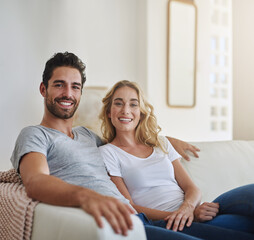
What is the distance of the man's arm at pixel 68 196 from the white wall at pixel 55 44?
1665mm

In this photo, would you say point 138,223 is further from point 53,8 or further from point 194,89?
point 194,89

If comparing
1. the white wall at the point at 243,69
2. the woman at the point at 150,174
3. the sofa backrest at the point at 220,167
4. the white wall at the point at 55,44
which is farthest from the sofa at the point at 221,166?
the white wall at the point at 55,44

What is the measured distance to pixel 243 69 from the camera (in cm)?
302

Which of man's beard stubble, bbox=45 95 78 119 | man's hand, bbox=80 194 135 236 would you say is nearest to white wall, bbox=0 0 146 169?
man's beard stubble, bbox=45 95 78 119

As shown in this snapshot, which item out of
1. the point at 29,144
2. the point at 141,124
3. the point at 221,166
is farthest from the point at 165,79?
the point at 29,144

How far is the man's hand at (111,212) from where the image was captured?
2.99 feet

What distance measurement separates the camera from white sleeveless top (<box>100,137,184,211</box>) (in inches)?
63.8

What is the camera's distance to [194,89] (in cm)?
412

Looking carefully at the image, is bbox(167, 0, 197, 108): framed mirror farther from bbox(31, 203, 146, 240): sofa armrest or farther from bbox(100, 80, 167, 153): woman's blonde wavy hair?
bbox(31, 203, 146, 240): sofa armrest

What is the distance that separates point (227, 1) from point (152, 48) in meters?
1.81

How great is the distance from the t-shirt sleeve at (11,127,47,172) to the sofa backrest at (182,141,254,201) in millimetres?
897

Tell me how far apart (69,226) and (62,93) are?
778mm

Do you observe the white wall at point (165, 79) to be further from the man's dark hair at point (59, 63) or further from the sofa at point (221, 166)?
the man's dark hair at point (59, 63)

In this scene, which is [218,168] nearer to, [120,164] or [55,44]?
[120,164]
